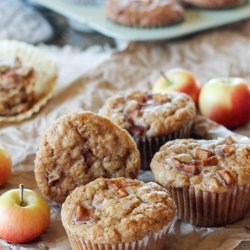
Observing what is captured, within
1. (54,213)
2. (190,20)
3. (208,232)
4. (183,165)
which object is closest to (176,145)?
(183,165)

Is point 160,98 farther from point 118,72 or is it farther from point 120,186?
point 118,72

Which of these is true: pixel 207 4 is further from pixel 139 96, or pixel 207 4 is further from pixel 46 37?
pixel 139 96

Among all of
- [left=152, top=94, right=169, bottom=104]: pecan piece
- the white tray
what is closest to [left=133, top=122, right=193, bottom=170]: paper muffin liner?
[left=152, top=94, right=169, bottom=104]: pecan piece

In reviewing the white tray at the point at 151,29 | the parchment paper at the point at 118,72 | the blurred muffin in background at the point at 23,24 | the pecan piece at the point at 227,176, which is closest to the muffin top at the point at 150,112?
the parchment paper at the point at 118,72

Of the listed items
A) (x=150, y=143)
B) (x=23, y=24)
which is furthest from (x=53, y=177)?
(x=23, y=24)

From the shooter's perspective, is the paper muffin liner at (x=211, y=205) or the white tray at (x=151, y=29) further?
the white tray at (x=151, y=29)

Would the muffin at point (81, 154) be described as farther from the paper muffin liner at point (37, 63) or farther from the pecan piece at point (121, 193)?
the paper muffin liner at point (37, 63)

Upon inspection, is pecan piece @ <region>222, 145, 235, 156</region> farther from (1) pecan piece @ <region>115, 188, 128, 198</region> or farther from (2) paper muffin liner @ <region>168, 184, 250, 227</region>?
(1) pecan piece @ <region>115, 188, 128, 198</region>
